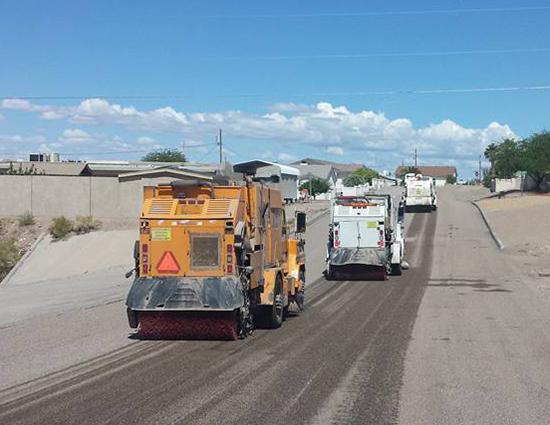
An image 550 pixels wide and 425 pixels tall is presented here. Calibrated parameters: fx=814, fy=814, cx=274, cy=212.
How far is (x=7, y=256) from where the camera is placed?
1773 inches

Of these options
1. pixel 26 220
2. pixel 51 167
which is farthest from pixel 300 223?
pixel 51 167

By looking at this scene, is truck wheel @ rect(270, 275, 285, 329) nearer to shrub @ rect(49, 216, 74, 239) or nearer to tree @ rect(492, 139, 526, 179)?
shrub @ rect(49, 216, 74, 239)

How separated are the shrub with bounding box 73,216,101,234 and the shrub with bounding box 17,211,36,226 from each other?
351cm

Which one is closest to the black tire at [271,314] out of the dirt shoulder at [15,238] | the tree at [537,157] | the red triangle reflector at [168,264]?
the red triangle reflector at [168,264]

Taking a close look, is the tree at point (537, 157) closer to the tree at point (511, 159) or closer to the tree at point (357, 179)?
the tree at point (511, 159)

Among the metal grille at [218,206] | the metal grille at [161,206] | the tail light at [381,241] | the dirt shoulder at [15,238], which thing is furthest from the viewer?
the dirt shoulder at [15,238]

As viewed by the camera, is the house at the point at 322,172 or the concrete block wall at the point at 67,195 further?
the house at the point at 322,172

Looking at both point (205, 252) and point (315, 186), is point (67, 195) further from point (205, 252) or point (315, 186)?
point (315, 186)

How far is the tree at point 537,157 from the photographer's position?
8694 centimetres

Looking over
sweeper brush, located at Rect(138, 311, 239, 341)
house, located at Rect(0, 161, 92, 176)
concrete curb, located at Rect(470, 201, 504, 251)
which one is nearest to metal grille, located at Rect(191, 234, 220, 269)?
sweeper brush, located at Rect(138, 311, 239, 341)

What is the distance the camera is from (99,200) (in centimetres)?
5334

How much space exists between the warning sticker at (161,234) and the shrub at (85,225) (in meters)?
36.0

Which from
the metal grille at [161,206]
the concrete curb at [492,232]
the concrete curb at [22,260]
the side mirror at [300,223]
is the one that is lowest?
the concrete curb at [22,260]

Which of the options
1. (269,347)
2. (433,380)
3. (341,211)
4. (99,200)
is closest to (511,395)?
(433,380)
